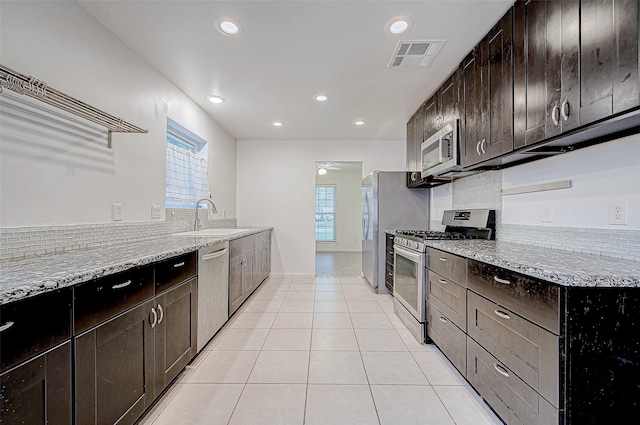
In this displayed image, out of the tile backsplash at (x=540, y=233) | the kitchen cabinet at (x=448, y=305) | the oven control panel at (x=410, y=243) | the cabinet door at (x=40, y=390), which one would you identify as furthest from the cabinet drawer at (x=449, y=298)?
the cabinet door at (x=40, y=390)

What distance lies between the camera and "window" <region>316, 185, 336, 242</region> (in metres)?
8.50

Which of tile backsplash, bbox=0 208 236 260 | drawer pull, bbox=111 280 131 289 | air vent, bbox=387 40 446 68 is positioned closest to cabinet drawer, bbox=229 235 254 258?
tile backsplash, bbox=0 208 236 260

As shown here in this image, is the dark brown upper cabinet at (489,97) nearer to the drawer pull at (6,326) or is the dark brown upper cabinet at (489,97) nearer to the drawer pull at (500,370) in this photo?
the drawer pull at (500,370)

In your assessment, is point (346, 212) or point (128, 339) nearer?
point (128, 339)

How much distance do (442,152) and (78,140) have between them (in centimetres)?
282

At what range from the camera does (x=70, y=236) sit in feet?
5.41

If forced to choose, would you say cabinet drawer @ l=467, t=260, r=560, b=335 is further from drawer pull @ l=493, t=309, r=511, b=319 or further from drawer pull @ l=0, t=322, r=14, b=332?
drawer pull @ l=0, t=322, r=14, b=332

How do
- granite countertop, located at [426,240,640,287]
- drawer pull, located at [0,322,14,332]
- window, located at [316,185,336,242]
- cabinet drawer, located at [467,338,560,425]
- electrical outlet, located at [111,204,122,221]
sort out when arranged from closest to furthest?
drawer pull, located at [0,322,14,332] < granite countertop, located at [426,240,640,287] < cabinet drawer, located at [467,338,560,425] < electrical outlet, located at [111,204,122,221] < window, located at [316,185,336,242]

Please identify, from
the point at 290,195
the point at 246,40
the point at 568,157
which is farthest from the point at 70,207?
the point at 290,195

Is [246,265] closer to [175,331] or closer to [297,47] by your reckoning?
[175,331]

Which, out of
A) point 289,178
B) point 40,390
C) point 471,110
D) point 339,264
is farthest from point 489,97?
point 339,264

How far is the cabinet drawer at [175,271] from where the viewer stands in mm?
1580

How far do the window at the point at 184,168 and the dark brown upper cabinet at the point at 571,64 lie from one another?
3042 millimetres

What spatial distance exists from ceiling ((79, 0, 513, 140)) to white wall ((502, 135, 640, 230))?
1.05 m
